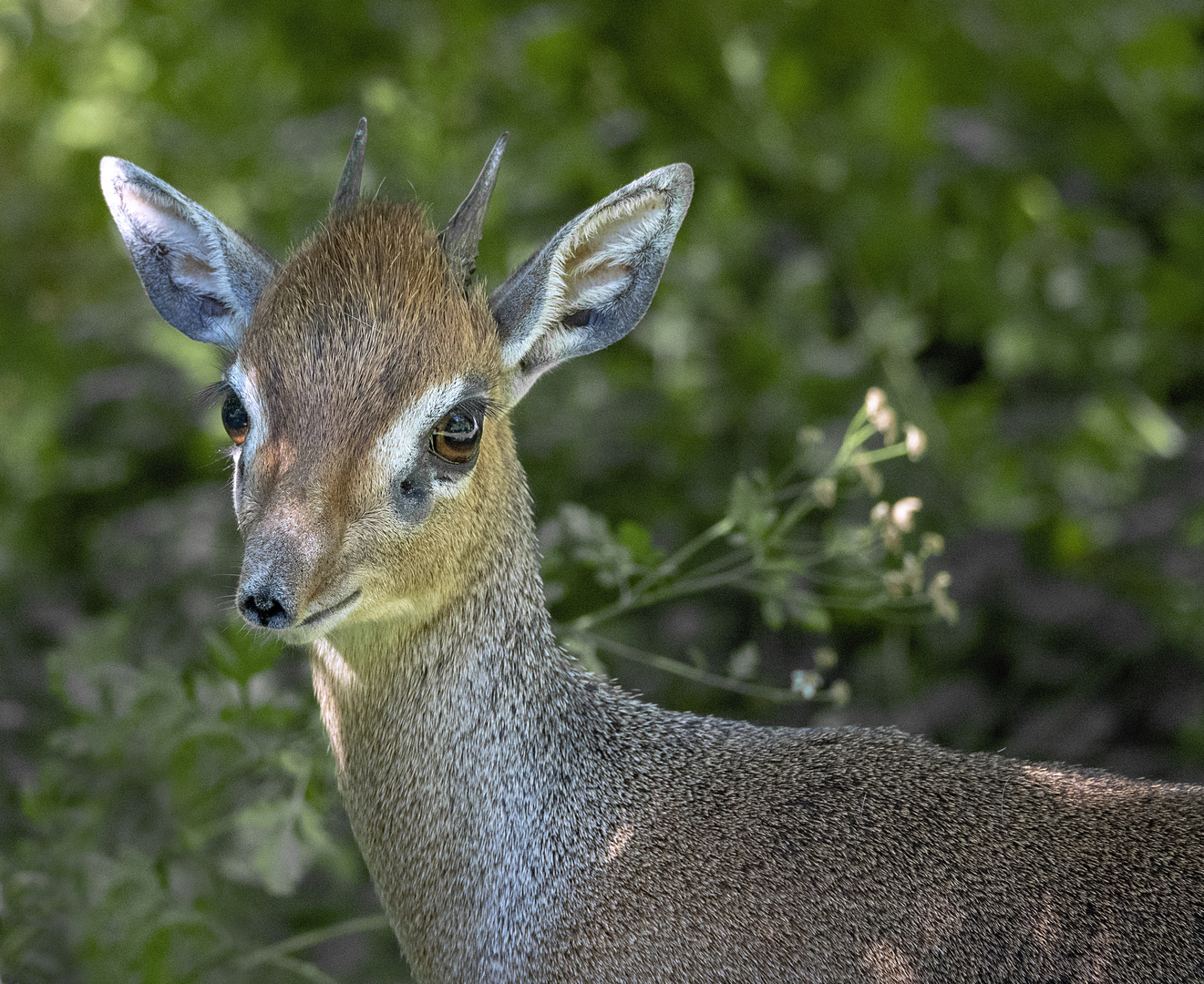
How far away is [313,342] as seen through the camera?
2361mm

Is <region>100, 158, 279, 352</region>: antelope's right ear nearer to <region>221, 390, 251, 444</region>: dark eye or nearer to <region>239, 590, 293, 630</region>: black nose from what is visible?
<region>221, 390, 251, 444</region>: dark eye

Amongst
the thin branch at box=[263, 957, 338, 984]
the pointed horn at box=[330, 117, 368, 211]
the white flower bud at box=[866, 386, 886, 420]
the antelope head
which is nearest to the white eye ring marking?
the antelope head

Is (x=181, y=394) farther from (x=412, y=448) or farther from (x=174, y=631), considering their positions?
Result: (x=412, y=448)

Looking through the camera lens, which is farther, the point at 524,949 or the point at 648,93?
the point at 648,93

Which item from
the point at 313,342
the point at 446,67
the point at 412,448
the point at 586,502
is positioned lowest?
the point at 586,502

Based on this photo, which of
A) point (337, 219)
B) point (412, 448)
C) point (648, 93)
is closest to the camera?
point (412, 448)

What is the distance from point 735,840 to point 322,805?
1.10 metres

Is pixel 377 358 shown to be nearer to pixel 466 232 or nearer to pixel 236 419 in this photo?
pixel 236 419

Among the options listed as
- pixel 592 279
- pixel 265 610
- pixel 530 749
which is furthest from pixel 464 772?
pixel 592 279

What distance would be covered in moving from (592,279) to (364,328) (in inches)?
20.9

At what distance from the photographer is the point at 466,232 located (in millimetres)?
2602

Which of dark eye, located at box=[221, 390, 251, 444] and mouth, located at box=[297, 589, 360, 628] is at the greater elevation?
dark eye, located at box=[221, 390, 251, 444]

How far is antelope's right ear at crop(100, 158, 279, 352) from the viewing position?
2.65m

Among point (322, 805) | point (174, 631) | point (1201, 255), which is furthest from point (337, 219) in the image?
point (1201, 255)
